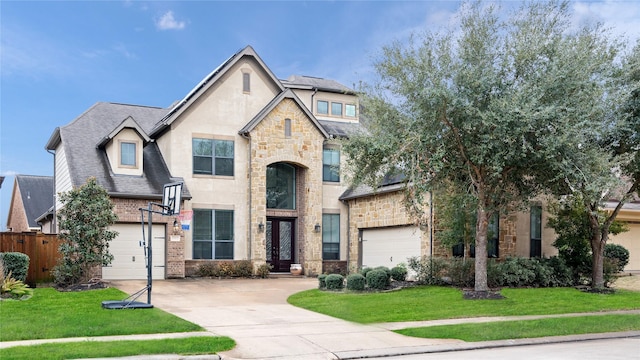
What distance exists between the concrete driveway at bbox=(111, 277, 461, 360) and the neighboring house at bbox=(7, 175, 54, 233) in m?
19.7

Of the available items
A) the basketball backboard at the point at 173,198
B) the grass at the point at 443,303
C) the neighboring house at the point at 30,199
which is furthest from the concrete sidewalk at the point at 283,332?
the neighboring house at the point at 30,199

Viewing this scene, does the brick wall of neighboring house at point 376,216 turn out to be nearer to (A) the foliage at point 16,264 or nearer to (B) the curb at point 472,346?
(B) the curb at point 472,346

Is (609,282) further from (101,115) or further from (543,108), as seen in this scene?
(101,115)

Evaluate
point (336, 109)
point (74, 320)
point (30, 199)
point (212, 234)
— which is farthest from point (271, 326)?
point (30, 199)

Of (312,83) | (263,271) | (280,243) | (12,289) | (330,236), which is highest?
(312,83)

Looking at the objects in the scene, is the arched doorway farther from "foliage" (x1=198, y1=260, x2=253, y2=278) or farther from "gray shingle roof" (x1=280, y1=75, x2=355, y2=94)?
"gray shingle roof" (x1=280, y1=75, x2=355, y2=94)

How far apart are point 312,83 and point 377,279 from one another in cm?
1546

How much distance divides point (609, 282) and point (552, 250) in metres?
3.24

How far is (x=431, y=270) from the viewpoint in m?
20.5

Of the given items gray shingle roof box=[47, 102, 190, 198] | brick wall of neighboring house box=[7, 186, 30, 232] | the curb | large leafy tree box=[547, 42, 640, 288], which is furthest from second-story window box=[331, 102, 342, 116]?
brick wall of neighboring house box=[7, 186, 30, 232]

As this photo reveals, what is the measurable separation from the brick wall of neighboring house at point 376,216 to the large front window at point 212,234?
5445mm

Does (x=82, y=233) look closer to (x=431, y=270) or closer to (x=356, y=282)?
(x=356, y=282)

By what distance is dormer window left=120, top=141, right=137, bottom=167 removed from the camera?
75.9 ft

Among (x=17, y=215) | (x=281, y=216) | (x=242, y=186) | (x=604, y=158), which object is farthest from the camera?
(x=17, y=215)
